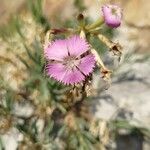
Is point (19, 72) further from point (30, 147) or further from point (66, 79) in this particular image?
point (66, 79)

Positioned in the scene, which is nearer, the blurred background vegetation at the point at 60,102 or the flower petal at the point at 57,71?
the flower petal at the point at 57,71

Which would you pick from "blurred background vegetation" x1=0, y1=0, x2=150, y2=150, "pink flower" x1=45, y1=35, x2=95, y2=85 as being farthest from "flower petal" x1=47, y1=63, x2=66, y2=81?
"blurred background vegetation" x1=0, y1=0, x2=150, y2=150

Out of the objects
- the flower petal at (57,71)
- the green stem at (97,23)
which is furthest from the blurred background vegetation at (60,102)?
the flower petal at (57,71)

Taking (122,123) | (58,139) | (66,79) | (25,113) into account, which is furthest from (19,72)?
(66,79)

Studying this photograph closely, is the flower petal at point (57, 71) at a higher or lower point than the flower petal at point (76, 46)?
lower

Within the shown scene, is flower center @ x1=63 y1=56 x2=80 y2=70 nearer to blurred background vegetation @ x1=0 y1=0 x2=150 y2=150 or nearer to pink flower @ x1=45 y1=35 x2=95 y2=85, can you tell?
pink flower @ x1=45 y1=35 x2=95 y2=85

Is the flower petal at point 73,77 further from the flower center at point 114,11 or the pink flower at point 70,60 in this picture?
the flower center at point 114,11
